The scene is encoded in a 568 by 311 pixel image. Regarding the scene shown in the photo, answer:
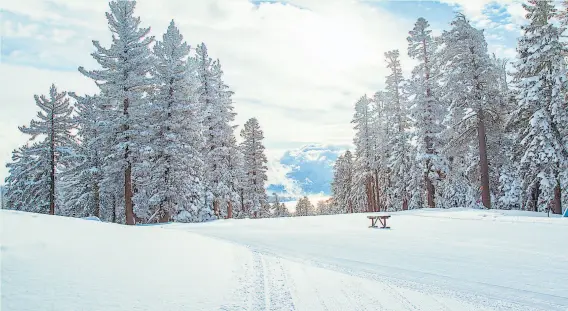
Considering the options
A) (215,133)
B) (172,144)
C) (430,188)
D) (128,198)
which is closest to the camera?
(128,198)

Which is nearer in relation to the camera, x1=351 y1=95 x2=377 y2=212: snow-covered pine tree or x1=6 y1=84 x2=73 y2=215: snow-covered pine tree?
x1=6 y1=84 x2=73 y2=215: snow-covered pine tree

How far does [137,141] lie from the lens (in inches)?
990

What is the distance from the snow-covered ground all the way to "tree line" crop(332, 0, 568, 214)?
15.0 m

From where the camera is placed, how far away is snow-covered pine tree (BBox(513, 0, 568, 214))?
22.7 m

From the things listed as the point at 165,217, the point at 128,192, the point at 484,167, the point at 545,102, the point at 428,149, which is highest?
the point at 545,102

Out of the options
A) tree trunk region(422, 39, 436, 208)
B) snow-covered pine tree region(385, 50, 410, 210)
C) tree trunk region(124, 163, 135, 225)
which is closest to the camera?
tree trunk region(124, 163, 135, 225)

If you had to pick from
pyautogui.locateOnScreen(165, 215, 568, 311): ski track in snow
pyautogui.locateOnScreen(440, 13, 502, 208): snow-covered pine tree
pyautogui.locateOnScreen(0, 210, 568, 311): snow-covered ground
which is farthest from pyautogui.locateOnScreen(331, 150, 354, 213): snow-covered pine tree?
pyautogui.locateOnScreen(165, 215, 568, 311): ski track in snow

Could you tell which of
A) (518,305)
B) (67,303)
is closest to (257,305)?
(67,303)

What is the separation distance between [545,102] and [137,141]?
89.8 ft

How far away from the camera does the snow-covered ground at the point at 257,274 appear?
493 cm

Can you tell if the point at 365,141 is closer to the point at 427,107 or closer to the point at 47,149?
the point at 427,107

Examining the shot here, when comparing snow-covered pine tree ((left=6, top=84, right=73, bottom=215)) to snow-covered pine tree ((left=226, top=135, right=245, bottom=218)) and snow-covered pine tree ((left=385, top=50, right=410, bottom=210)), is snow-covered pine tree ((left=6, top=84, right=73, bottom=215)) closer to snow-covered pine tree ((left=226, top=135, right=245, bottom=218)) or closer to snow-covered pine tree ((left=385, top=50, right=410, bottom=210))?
snow-covered pine tree ((left=226, top=135, right=245, bottom=218))

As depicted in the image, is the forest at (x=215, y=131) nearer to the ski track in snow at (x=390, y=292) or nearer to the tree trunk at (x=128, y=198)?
the tree trunk at (x=128, y=198)

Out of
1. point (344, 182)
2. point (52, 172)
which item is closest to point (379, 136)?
point (344, 182)
